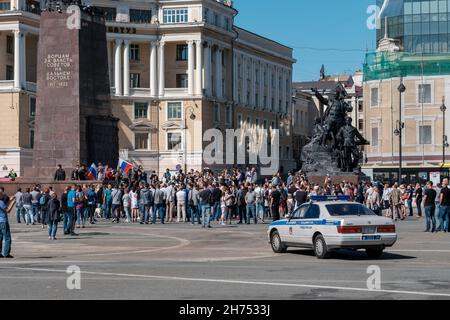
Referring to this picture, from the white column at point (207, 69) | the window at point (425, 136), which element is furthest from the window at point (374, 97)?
the white column at point (207, 69)

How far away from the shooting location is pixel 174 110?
335 ft

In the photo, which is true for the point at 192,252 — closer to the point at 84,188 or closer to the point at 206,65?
the point at 84,188

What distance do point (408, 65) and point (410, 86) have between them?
6.31 feet

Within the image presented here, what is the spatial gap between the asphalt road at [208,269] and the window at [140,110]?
2739 inches

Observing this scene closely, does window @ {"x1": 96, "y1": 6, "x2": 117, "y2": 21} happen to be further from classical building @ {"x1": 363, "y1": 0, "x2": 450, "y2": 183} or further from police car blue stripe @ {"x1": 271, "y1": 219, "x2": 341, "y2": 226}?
police car blue stripe @ {"x1": 271, "y1": 219, "x2": 341, "y2": 226}

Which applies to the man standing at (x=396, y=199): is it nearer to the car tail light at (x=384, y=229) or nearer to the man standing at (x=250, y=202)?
the man standing at (x=250, y=202)

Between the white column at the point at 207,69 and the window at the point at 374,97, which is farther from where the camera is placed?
the white column at the point at 207,69

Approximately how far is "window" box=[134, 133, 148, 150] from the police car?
77821 mm

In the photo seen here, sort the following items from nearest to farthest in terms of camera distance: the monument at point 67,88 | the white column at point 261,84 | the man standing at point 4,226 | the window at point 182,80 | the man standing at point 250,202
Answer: the man standing at point 4,226 → the man standing at point 250,202 → the monument at point 67,88 → the window at point 182,80 → the white column at point 261,84

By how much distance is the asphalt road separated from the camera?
15.5m

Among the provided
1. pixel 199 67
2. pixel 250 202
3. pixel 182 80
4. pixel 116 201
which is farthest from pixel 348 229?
pixel 182 80

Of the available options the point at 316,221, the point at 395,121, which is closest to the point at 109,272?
the point at 316,221

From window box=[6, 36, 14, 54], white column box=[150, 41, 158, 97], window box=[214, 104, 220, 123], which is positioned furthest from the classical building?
window box=[6, 36, 14, 54]

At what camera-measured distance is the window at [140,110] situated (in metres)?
102
